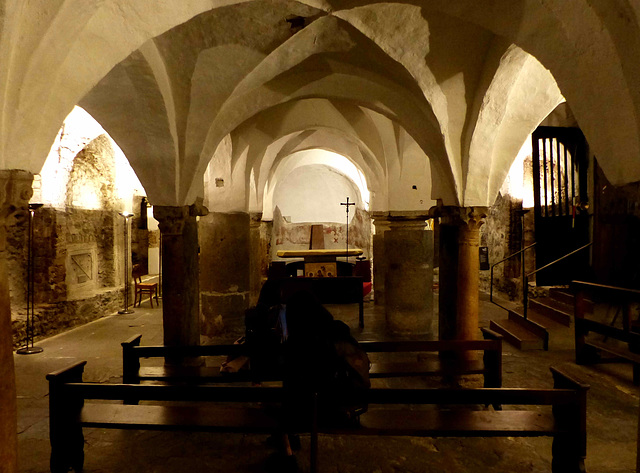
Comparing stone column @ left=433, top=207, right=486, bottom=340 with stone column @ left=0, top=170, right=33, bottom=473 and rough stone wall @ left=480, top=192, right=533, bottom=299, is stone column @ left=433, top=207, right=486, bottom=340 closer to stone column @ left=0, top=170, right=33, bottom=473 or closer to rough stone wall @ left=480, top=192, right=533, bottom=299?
stone column @ left=0, top=170, right=33, bottom=473

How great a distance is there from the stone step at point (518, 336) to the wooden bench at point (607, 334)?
742 millimetres

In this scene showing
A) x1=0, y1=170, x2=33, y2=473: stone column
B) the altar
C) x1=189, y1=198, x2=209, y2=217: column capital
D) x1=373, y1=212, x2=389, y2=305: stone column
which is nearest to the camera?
x1=0, y1=170, x2=33, y2=473: stone column

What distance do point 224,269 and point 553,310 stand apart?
610 centimetres

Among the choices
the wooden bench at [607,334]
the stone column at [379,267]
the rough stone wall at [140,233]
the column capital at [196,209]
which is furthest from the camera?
the rough stone wall at [140,233]

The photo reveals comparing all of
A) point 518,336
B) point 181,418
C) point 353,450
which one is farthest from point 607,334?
point 181,418

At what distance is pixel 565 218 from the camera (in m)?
9.83

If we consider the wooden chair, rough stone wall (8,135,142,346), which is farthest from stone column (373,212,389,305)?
rough stone wall (8,135,142,346)

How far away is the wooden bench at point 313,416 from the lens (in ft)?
9.11

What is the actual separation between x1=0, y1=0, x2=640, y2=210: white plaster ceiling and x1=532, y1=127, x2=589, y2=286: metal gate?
5593 mm

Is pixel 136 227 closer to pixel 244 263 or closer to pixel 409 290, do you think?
pixel 244 263

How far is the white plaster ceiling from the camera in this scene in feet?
7.34

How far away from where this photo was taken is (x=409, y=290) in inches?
296

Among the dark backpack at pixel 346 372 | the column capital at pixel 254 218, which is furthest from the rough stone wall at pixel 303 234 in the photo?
the dark backpack at pixel 346 372

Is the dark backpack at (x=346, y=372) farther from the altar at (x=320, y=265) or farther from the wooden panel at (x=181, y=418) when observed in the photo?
the altar at (x=320, y=265)
